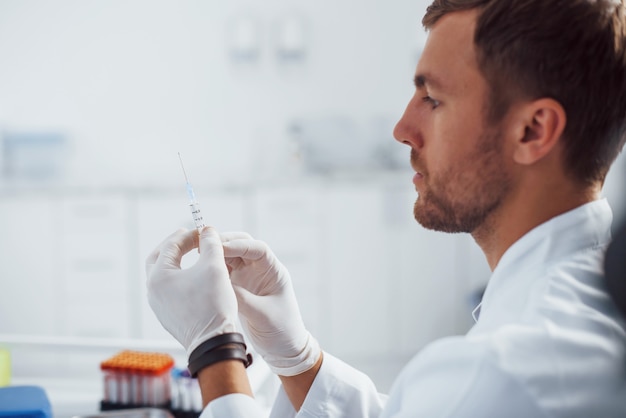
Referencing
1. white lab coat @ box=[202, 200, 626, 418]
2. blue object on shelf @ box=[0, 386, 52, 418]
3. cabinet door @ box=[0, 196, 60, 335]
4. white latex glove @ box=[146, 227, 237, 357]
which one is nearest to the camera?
white lab coat @ box=[202, 200, 626, 418]

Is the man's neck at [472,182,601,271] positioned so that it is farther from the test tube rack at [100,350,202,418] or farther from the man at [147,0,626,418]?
the test tube rack at [100,350,202,418]

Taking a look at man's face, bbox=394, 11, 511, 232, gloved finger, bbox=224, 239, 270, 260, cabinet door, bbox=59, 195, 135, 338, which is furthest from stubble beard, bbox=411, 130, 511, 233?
cabinet door, bbox=59, 195, 135, 338

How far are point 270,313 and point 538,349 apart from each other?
458mm

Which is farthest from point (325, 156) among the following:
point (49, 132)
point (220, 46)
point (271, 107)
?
point (49, 132)

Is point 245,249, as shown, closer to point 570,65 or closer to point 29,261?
point 570,65

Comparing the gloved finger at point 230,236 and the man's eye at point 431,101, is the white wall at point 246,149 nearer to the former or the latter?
the gloved finger at point 230,236

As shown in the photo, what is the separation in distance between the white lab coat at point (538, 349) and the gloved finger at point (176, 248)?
0.23m

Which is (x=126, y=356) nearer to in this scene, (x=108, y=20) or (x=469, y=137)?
(x=469, y=137)

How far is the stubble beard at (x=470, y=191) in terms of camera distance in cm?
87

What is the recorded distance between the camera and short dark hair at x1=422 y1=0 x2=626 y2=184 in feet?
2.64

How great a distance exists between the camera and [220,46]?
373 centimetres

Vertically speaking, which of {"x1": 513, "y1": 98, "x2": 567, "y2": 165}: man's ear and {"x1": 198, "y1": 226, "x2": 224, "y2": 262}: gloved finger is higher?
{"x1": 513, "y1": 98, "x2": 567, "y2": 165}: man's ear

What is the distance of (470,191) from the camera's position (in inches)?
35.1

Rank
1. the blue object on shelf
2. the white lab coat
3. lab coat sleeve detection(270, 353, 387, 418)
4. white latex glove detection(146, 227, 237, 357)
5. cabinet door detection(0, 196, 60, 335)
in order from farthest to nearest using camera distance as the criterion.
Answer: cabinet door detection(0, 196, 60, 335) < lab coat sleeve detection(270, 353, 387, 418) < white latex glove detection(146, 227, 237, 357) < the blue object on shelf < the white lab coat
